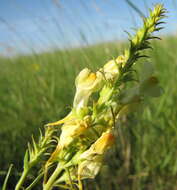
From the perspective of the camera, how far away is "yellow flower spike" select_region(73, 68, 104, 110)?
545 mm

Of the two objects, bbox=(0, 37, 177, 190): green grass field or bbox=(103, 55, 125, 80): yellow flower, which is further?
bbox=(0, 37, 177, 190): green grass field

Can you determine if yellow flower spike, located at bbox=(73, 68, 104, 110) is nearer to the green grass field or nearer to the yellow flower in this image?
the yellow flower

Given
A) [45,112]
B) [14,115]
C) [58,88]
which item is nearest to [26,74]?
[58,88]

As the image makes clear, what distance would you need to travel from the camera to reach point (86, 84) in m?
0.56

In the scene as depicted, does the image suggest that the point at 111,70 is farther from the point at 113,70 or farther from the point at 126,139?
the point at 126,139

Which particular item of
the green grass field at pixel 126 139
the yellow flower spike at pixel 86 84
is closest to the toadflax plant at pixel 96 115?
the yellow flower spike at pixel 86 84

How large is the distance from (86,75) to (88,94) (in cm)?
5

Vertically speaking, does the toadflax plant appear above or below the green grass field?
above

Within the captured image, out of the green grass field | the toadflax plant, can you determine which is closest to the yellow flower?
the toadflax plant

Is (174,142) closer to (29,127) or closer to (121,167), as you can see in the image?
(121,167)

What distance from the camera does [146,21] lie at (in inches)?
19.2

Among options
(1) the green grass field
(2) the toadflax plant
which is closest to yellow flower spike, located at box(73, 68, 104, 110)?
(2) the toadflax plant

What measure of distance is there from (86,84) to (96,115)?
9 cm

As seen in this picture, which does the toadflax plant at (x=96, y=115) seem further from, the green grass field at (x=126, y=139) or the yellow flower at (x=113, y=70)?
the green grass field at (x=126, y=139)
